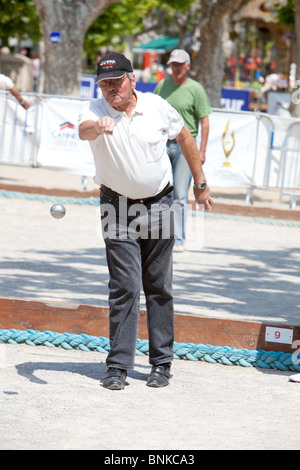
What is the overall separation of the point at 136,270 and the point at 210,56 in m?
19.9

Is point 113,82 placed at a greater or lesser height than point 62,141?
greater

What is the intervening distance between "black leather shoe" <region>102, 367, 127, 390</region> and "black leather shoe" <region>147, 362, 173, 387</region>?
16 centimetres

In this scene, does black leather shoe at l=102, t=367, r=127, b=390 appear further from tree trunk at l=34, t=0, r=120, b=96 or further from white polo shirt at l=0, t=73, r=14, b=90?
tree trunk at l=34, t=0, r=120, b=96

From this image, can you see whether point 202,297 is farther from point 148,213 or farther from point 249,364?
point 148,213

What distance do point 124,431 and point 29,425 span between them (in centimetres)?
45

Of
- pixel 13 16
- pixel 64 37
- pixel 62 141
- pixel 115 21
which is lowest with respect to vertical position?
pixel 62 141

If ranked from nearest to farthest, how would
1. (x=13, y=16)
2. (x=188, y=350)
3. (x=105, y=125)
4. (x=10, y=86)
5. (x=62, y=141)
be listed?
(x=105, y=125) < (x=188, y=350) < (x=10, y=86) < (x=62, y=141) < (x=13, y=16)

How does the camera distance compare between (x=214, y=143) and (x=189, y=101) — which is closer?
(x=189, y=101)

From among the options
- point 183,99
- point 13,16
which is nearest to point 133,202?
point 183,99

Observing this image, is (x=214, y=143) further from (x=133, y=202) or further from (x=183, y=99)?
(x=133, y=202)

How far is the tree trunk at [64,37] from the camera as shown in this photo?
63.0 feet

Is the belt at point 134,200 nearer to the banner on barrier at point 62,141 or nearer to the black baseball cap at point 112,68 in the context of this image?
the black baseball cap at point 112,68

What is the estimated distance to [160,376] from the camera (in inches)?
207

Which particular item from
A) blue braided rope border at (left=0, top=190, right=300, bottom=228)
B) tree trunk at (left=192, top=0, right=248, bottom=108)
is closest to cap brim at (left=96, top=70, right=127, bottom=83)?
blue braided rope border at (left=0, top=190, right=300, bottom=228)
